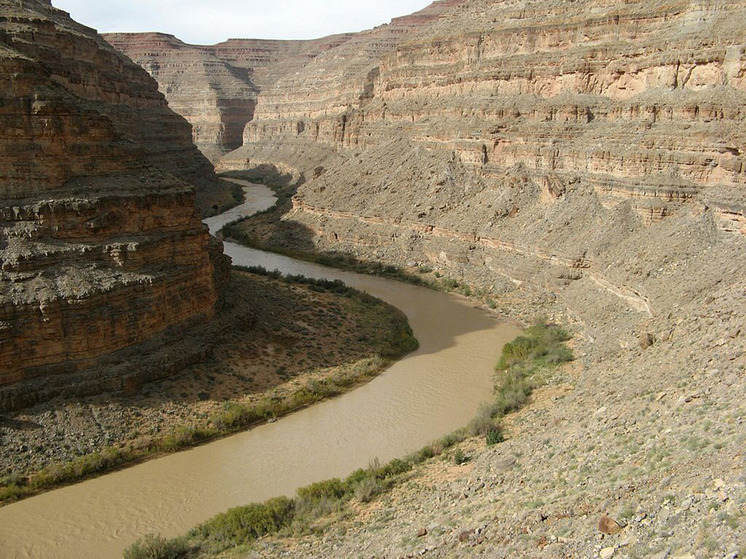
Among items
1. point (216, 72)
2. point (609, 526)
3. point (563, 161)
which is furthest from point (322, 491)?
point (216, 72)

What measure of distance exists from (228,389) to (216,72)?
117 meters

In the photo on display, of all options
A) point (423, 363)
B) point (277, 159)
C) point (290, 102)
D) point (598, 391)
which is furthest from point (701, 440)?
point (290, 102)

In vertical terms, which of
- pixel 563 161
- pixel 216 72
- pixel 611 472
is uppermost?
pixel 216 72

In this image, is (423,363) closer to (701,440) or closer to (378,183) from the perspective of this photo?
(701,440)

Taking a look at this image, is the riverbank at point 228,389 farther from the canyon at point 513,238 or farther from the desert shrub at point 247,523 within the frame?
the desert shrub at point 247,523

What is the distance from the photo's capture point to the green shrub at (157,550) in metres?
13.1

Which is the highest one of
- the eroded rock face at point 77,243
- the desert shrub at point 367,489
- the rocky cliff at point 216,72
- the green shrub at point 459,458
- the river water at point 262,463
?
the rocky cliff at point 216,72

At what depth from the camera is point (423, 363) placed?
84.3 feet

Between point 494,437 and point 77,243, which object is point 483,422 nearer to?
point 494,437

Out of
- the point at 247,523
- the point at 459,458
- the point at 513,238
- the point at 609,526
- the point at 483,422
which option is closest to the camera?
the point at 609,526

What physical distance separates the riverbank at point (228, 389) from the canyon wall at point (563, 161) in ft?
29.9

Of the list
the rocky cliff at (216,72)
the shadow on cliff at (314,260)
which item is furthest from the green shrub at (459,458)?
the rocky cliff at (216,72)

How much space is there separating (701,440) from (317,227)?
40.7 m

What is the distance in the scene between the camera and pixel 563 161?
37.5 metres
